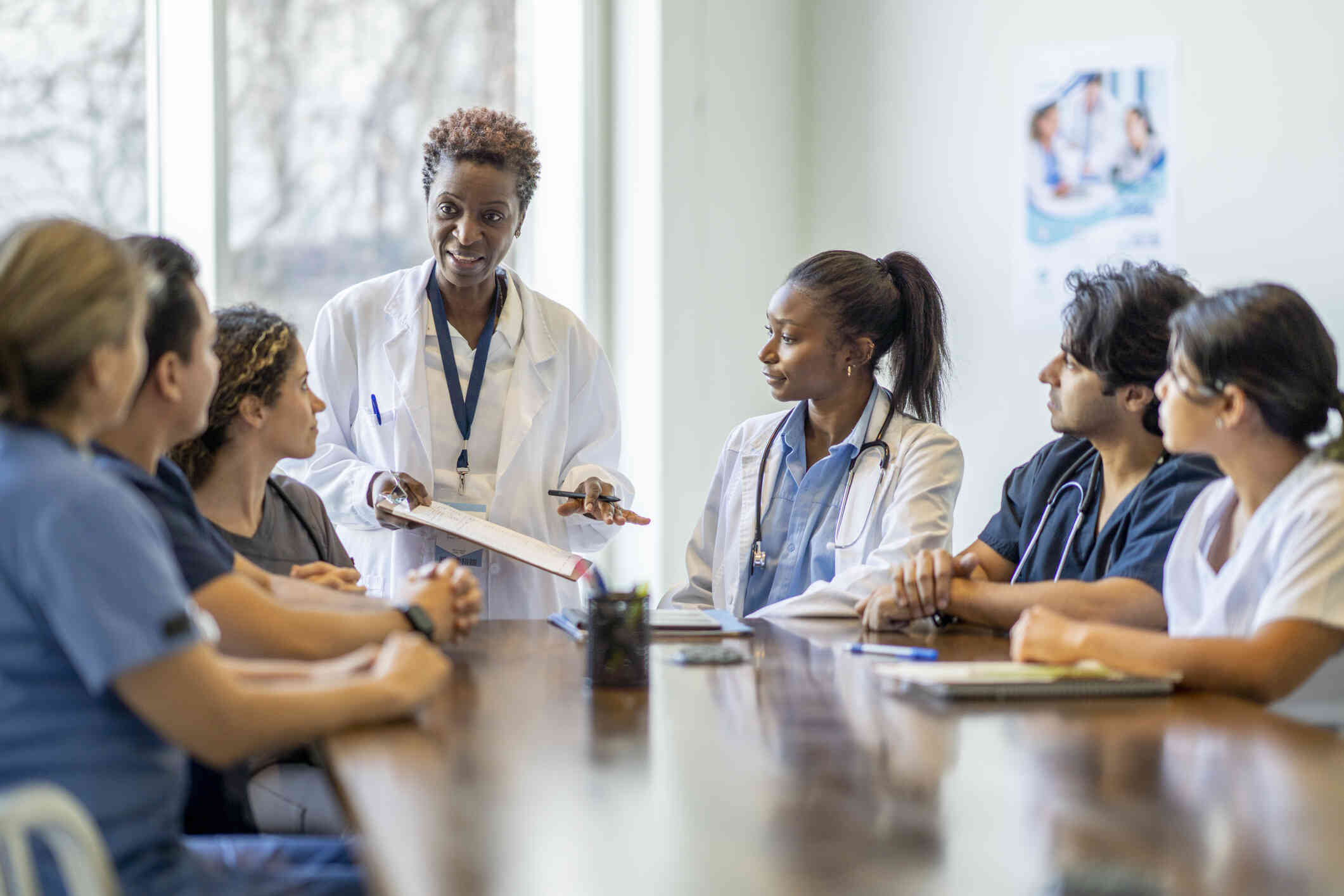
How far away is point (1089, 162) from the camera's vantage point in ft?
12.8

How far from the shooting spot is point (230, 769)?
1942mm

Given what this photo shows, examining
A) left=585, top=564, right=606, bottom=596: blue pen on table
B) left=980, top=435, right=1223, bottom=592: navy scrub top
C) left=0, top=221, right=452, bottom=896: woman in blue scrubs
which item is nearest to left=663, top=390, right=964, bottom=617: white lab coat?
left=980, top=435, right=1223, bottom=592: navy scrub top

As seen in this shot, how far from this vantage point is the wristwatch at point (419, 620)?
6.46ft

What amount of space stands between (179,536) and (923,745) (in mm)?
971

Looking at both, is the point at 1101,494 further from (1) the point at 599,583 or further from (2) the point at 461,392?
(2) the point at 461,392

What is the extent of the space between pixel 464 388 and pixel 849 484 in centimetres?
97

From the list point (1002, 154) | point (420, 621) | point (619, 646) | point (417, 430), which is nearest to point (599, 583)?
point (619, 646)

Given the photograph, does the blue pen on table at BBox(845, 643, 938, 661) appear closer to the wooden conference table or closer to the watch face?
the wooden conference table

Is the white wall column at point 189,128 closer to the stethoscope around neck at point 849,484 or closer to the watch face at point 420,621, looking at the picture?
the stethoscope around neck at point 849,484

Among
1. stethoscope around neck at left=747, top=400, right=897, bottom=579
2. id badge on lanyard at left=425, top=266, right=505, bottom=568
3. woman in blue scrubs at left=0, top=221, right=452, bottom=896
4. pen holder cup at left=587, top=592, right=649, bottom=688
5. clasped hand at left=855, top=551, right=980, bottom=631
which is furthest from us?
id badge on lanyard at left=425, top=266, right=505, bottom=568

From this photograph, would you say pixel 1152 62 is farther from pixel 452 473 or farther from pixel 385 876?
pixel 385 876

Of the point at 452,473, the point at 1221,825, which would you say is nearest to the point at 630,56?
the point at 452,473

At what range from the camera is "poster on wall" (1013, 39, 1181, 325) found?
12.4 feet

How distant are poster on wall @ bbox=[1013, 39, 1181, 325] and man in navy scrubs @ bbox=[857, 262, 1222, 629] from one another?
128cm
